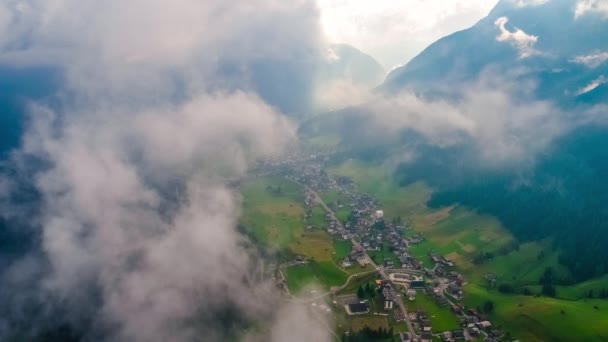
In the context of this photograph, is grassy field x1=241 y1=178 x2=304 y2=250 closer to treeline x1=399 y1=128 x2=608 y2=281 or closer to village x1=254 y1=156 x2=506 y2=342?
village x1=254 y1=156 x2=506 y2=342

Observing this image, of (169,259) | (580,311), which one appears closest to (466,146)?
(580,311)

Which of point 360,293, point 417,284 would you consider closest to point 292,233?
point 360,293

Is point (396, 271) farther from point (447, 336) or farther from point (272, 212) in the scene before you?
point (272, 212)

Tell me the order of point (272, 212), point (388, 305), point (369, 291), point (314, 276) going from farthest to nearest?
point (272, 212), point (314, 276), point (369, 291), point (388, 305)

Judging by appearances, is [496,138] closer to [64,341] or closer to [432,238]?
[432,238]

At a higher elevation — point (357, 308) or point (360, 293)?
point (360, 293)

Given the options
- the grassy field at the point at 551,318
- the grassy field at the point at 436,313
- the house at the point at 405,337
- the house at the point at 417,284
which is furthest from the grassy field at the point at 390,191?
the house at the point at 405,337

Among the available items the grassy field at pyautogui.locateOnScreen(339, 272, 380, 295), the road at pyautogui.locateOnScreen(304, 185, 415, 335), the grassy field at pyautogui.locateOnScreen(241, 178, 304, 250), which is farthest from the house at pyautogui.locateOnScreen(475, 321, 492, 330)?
the grassy field at pyautogui.locateOnScreen(241, 178, 304, 250)

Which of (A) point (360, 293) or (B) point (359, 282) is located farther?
(B) point (359, 282)
